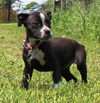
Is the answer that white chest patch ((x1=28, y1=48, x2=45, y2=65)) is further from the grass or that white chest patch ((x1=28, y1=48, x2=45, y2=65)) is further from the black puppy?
the grass

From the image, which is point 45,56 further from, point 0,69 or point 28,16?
point 0,69

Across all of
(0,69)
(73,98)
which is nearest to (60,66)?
(73,98)

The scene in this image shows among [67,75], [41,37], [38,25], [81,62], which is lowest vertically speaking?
[67,75]

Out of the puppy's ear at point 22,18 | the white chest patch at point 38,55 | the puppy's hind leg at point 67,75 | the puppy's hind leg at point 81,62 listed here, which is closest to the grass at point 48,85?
the puppy's hind leg at point 67,75

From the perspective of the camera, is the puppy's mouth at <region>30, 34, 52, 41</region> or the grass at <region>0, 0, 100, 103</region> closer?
the grass at <region>0, 0, 100, 103</region>

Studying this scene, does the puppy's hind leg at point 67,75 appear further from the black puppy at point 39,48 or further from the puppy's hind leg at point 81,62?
the black puppy at point 39,48

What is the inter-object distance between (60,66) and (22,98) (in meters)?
1.60

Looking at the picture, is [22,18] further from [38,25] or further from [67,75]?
[67,75]

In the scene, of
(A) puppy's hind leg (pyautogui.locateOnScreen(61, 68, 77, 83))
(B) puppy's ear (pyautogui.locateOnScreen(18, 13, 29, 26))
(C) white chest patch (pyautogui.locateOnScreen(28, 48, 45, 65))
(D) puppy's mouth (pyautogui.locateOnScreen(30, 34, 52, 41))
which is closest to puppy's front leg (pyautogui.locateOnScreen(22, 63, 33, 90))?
(C) white chest patch (pyautogui.locateOnScreen(28, 48, 45, 65))

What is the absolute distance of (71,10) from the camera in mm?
20969

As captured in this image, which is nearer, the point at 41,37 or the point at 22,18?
the point at 41,37

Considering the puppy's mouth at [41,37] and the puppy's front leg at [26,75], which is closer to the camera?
the puppy's mouth at [41,37]

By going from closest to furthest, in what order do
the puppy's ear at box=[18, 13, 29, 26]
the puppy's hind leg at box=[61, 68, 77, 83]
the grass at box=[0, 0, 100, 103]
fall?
1. the grass at box=[0, 0, 100, 103]
2. the puppy's ear at box=[18, 13, 29, 26]
3. the puppy's hind leg at box=[61, 68, 77, 83]

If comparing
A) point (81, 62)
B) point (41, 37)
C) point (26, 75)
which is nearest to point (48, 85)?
point (26, 75)
